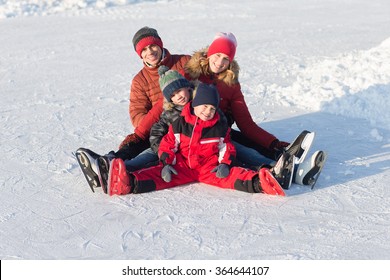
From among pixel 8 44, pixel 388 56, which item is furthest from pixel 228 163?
pixel 8 44

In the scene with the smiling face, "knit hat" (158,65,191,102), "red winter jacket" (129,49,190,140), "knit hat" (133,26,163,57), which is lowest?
"red winter jacket" (129,49,190,140)

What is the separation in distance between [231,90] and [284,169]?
957 mm

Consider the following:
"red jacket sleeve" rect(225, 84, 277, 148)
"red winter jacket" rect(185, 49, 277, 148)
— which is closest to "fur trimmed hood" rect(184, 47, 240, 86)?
"red winter jacket" rect(185, 49, 277, 148)

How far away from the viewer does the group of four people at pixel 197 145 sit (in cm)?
423

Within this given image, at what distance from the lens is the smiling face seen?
510 cm

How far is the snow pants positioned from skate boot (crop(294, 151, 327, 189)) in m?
0.34

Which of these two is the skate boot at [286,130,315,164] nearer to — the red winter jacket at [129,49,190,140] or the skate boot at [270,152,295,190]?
the skate boot at [270,152,295,190]

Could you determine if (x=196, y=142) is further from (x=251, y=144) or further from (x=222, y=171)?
(x=251, y=144)

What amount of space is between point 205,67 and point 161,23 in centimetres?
642

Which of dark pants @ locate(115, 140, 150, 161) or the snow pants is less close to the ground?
dark pants @ locate(115, 140, 150, 161)

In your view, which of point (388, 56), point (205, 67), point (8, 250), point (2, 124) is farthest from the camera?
point (388, 56)

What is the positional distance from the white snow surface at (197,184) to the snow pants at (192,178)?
0.18 ft
